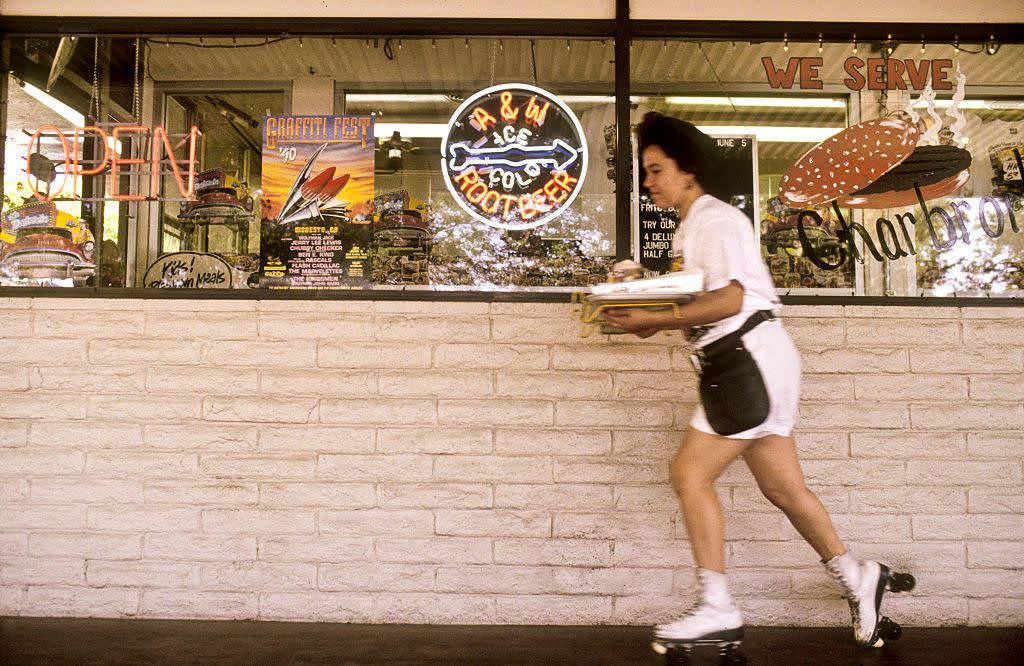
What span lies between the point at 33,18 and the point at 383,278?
2015 millimetres

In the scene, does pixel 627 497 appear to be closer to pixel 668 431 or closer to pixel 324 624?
pixel 668 431

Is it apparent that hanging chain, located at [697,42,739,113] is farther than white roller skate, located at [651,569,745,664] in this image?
Yes

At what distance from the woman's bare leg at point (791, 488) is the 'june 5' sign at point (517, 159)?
155cm

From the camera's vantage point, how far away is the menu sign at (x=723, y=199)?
3.71 metres

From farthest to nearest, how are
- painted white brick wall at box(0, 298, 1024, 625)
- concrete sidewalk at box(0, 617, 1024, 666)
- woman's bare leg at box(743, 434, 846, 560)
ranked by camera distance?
painted white brick wall at box(0, 298, 1024, 625), concrete sidewalk at box(0, 617, 1024, 666), woman's bare leg at box(743, 434, 846, 560)

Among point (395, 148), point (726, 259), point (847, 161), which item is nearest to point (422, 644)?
point (726, 259)

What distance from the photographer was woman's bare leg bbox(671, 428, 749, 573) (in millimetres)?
2660

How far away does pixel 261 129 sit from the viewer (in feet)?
12.8

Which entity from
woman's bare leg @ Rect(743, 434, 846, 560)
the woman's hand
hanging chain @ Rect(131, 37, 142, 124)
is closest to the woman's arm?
the woman's hand

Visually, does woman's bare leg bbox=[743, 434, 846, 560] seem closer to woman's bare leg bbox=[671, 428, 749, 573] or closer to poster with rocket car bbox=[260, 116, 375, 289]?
woman's bare leg bbox=[671, 428, 749, 573]

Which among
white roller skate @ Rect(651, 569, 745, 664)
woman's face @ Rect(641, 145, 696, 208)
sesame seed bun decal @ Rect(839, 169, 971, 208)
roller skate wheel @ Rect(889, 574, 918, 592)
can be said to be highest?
sesame seed bun decal @ Rect(839, 169, 971, 208)

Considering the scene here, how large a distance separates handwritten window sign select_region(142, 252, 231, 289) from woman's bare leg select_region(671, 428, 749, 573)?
2323 mm

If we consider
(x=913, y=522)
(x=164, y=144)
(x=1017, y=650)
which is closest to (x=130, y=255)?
(x=164, y=144)

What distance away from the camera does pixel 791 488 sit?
9.07 feet
